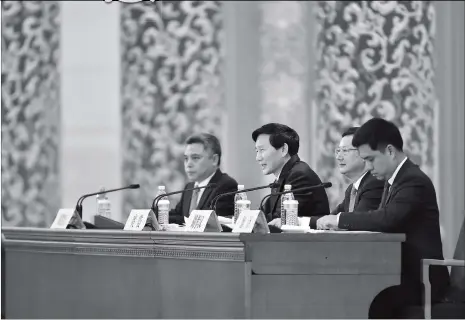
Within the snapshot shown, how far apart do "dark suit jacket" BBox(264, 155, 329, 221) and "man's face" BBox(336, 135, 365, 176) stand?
0.66ft

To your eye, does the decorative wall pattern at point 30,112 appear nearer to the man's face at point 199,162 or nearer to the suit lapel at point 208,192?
the man's face at point 199,162

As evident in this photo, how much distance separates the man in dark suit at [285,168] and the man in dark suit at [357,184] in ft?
0.56

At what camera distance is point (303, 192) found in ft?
16.1

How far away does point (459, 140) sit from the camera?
7391 millimetres

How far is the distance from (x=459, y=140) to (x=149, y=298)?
12.9ft

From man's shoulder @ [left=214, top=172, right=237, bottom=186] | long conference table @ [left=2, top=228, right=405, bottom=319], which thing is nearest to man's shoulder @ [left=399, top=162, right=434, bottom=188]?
long conference table @ [left=2, top=228, right=405, bottom=319]

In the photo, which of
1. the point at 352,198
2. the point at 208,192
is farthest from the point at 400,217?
the point at 208,192

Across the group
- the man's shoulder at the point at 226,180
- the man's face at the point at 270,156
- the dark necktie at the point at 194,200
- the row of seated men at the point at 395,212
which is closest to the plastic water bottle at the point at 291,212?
the row of seated men at the point at 395,212

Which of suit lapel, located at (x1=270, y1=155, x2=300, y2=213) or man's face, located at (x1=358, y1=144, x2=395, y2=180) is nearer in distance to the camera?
man's face, located at (x1=358, y1=144, x2=395, y2=180)

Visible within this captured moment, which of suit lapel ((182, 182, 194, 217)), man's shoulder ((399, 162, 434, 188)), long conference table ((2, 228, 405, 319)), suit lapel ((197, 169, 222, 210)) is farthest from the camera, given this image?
suit lapel ((182, 182, 194, 217))

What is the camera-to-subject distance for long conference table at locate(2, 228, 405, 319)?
3.60 meters

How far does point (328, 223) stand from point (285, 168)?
3.20ft

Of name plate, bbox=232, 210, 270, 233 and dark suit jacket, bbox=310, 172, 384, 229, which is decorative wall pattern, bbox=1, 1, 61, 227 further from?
name plate, bbox=232, 210, 270, 233

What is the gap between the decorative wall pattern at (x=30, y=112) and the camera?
772 cm
